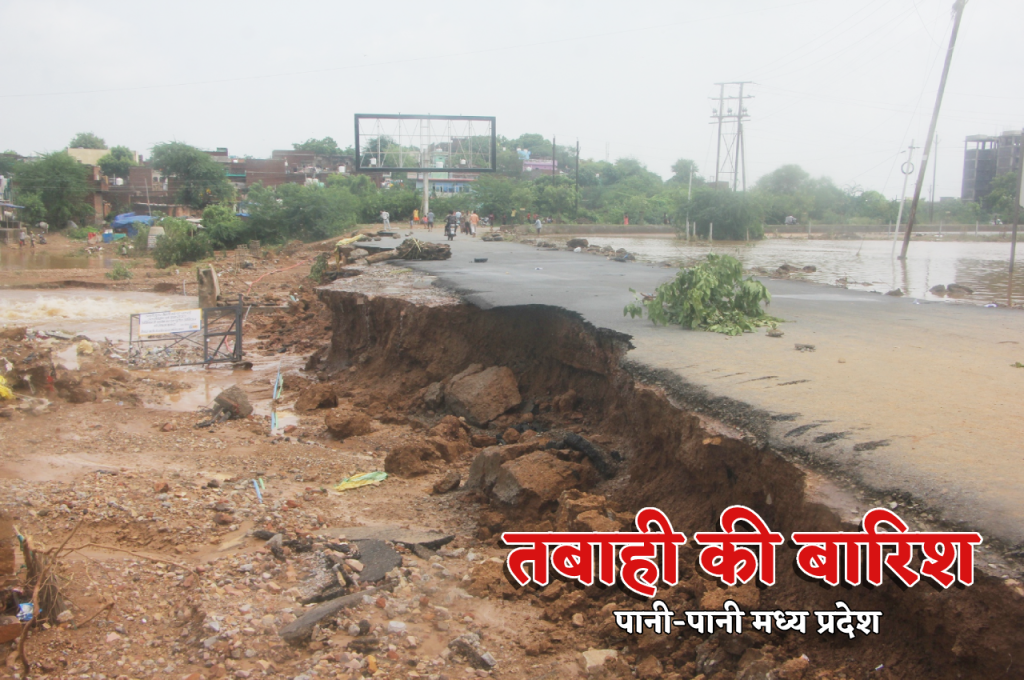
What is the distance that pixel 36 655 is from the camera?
377 centimetres

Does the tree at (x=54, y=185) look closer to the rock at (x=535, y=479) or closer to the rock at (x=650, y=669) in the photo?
the rock at (x=535, y=479)

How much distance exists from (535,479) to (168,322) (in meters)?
9.23

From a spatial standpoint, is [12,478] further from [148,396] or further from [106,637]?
Result: [148,396]

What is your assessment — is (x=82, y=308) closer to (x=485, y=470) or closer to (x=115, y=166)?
(x=485, y=470)

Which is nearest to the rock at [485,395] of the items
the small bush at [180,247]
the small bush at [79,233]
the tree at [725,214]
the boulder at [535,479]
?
the boulder at [535,479]

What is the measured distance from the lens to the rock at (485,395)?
346 inches

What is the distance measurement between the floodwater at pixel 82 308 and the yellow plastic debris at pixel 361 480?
461 inches

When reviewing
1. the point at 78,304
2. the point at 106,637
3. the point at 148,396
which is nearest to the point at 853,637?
the point at 106,637

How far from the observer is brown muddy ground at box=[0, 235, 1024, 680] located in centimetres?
361

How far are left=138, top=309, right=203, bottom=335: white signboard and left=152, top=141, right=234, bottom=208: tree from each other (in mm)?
48045

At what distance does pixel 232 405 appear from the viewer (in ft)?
32.1

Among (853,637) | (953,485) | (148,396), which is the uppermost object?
(953,485)

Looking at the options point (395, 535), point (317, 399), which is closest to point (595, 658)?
point (395, 535)

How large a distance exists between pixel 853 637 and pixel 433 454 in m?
5.00
